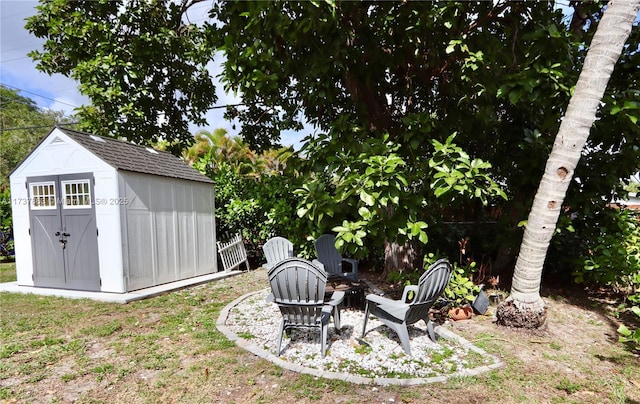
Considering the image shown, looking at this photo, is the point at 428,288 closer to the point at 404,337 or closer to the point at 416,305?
the point at 416,305

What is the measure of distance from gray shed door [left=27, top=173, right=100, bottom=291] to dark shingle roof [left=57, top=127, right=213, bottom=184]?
1.79 ft

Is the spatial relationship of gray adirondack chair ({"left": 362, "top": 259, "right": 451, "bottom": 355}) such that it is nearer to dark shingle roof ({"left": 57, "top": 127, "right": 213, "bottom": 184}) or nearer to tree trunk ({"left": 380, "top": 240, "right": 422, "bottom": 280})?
tree trunk ({"left": 380, "top": 240, "right": 422, "bottom": 280})

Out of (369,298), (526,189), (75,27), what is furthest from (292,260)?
(75,27)

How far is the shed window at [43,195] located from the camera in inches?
252

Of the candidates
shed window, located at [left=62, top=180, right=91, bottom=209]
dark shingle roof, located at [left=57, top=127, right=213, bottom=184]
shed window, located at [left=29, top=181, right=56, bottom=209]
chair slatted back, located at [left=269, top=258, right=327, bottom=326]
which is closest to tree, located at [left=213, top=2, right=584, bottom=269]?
chair slatted back, located at [left=269, top=258, right=327, bottom=326]

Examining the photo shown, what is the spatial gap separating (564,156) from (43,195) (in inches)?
349

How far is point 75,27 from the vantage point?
707 centimetres

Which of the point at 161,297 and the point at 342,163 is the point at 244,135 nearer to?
the point at 161,297

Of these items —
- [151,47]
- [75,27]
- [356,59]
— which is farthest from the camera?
[151,47]

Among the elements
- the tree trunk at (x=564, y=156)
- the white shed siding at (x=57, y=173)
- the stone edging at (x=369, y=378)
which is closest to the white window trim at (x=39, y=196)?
the white shed siding at (x=57, y=173)

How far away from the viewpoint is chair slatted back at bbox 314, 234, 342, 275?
598 centimetres

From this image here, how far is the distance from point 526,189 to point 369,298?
12.8 feet

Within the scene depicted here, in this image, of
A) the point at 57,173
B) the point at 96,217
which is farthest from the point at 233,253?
the point at 57,173

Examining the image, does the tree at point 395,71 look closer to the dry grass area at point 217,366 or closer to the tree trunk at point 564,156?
the tree trunk at point 564,156
